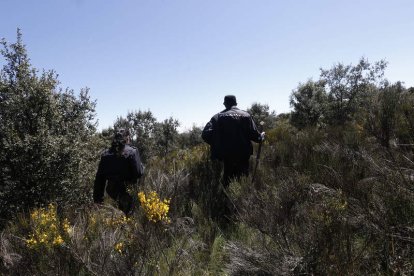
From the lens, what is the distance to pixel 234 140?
18.1 feet

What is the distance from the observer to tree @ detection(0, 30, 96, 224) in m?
5.69

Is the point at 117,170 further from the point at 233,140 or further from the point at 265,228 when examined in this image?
Answer: the point at 265,228

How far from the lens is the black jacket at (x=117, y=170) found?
5.00 meters

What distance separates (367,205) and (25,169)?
5.05m

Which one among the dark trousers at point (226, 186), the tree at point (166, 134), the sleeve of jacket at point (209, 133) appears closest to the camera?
the dark trousers at point (226, 186)

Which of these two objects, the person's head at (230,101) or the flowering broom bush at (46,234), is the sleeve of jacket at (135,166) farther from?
the person's head at (230,101)

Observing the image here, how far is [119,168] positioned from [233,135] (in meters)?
1.75

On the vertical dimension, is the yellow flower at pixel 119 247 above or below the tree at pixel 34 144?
below

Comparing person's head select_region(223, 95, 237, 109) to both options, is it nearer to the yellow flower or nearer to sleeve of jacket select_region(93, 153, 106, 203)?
sleeve of jacket select_region(93, 153, 106, 203)

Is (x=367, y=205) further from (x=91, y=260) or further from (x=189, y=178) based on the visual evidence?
(x=189, y=178)

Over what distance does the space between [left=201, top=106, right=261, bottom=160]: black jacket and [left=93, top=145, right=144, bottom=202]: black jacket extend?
127 centimetres

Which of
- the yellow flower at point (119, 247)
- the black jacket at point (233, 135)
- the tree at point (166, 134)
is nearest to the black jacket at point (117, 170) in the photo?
the black jacket at point (233, 135)

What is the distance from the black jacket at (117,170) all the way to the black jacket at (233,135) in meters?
→ 1.27

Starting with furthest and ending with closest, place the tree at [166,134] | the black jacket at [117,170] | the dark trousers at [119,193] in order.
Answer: the tree at [166,134] → the black jacket at [117,170] → the dark trousers at [119,193]
